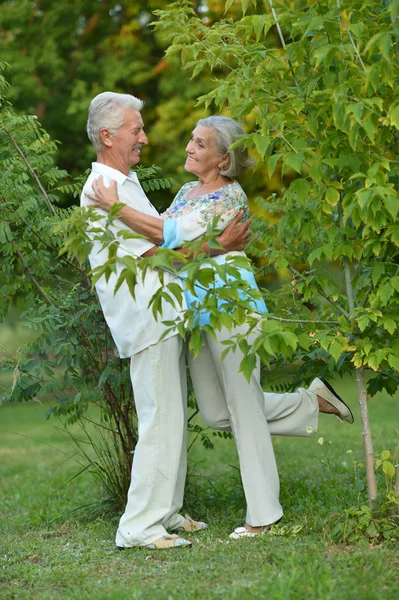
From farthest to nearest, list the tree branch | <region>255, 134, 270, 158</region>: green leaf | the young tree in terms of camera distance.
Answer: the tree branch → <region>255, 134, 270, 158</region>: green leaf → the young tree

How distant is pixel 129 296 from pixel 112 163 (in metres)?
0.70

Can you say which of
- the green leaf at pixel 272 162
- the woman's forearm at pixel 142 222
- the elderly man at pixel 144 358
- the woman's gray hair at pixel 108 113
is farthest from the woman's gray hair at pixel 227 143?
the green leaf at pixel 272 162

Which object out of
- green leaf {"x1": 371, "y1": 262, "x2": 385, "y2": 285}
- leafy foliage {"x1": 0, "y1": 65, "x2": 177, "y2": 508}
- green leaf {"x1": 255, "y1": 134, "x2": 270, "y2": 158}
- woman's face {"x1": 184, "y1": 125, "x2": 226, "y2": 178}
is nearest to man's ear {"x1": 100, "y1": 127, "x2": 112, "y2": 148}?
woman's face {"x1": 184, "y1": 125, "x2": 226, "y2": 178}

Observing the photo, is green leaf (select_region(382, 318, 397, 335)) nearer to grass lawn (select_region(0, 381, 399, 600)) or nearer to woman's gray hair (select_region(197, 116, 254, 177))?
grass lawn (select_region(0, 381, 399, 600))

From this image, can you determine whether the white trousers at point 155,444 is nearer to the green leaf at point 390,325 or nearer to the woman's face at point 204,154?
the woman's face at point 204,154

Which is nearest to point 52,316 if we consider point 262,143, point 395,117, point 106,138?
point 106,138

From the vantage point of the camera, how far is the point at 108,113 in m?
4.78

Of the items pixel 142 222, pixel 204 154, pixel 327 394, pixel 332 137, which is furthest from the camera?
pixel 327 394

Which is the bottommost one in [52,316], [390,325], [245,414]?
[245,414]

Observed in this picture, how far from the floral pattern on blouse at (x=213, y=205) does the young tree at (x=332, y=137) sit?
29cm

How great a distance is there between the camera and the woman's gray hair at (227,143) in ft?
16.2

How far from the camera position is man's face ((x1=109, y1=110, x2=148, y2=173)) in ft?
15.8

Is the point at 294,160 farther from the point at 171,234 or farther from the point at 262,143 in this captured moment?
the point at 171,234

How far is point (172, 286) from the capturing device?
3.90m
